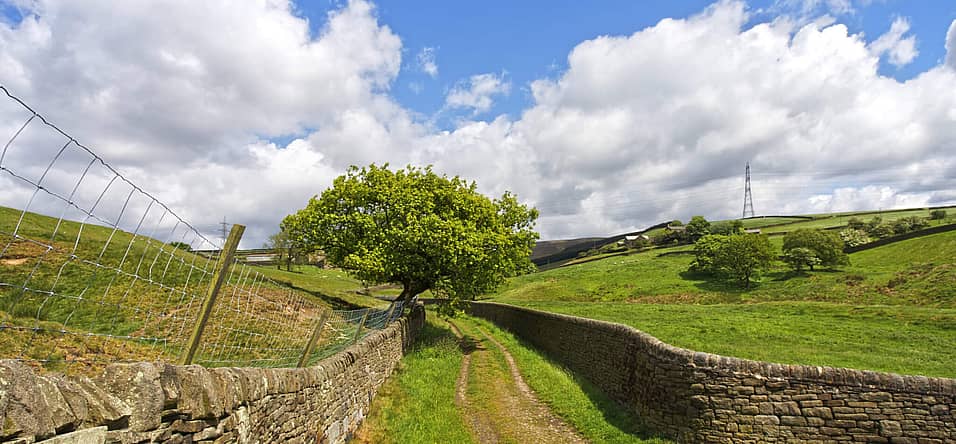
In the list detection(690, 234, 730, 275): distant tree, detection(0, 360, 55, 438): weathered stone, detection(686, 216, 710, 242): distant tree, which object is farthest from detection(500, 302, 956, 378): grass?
detection(686, 216, 710, 242): distant tree

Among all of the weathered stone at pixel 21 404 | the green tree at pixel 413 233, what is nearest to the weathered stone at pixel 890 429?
the weathered stone at pixel 21 404

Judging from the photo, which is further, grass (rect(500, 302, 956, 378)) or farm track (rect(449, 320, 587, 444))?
grass (rect(500, 302, 956, 378))

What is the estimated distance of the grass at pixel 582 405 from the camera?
459 inches

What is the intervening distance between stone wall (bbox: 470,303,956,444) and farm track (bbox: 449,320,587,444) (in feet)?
7.55

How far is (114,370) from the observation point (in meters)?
3.37

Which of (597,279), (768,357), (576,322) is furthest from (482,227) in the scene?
(597,279)

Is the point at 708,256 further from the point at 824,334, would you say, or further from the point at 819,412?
the point at 819,412

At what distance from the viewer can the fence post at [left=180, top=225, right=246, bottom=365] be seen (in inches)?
199

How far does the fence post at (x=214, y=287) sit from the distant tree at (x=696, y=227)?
92.5m

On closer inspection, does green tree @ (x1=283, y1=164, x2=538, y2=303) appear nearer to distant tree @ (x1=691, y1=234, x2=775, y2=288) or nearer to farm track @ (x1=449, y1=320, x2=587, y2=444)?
farm track @ (x1=449, y1=320, x2=587, y2=444)

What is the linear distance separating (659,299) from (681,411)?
119ft

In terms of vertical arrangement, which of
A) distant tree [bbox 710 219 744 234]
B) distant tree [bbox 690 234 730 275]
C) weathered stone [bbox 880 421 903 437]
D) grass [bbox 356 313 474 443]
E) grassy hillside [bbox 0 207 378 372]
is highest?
distant tree [bbox 710 219 744 234]

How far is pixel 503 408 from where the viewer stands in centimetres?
1389

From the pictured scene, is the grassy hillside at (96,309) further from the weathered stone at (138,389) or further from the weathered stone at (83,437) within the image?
the weathered stone at (83,437)
